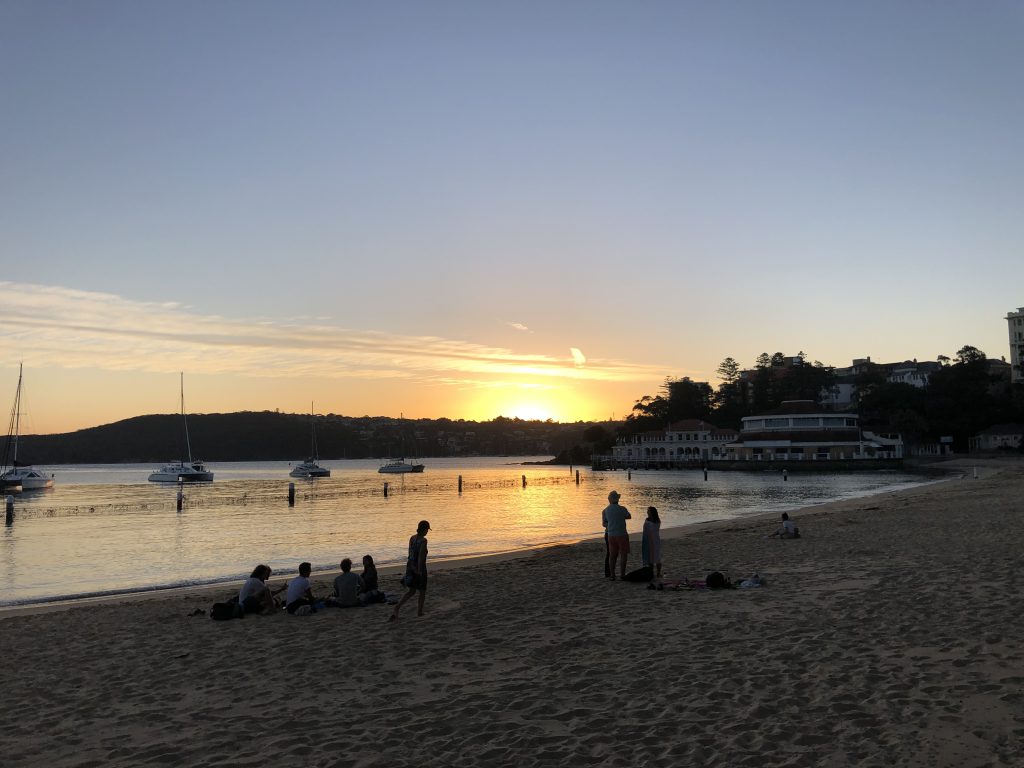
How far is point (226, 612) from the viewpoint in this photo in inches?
520

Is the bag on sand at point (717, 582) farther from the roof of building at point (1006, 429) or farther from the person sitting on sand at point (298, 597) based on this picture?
the roof of building at point (1006, 429)

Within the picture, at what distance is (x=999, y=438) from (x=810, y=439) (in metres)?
28.3

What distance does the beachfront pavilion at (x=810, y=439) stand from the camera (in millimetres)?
110500

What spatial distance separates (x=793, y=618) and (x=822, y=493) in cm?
5673

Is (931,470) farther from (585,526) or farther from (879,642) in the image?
(879,642)

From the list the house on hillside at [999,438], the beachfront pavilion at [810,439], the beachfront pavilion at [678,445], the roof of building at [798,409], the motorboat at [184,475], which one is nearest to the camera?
the house on hillside at [999,438]

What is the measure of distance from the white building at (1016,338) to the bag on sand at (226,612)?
148 metres

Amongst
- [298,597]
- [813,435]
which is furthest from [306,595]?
[813,435]

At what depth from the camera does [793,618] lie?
35.7ft

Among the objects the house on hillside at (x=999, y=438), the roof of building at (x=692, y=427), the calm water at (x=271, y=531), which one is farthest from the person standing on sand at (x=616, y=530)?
the roof of building at (x=692, y=427)

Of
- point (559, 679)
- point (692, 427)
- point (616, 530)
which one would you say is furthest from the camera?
point (692, 427)

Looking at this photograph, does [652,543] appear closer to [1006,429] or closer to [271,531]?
[271,531]

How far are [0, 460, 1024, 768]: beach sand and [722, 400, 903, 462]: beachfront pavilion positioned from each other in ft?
339

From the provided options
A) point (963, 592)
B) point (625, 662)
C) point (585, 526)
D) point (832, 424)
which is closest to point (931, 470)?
point (832, 424)
